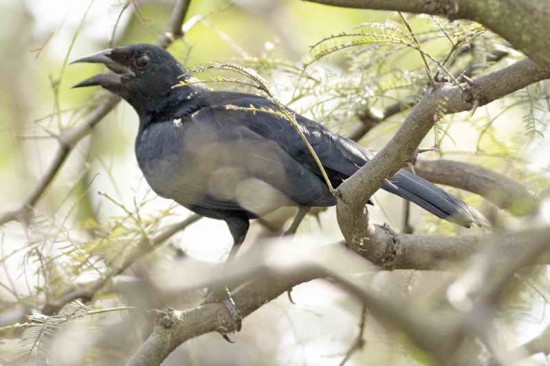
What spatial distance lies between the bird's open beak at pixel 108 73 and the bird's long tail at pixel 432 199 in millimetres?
2110

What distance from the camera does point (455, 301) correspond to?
145 inches

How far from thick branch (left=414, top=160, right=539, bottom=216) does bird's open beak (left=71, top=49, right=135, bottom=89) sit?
1.87 metres

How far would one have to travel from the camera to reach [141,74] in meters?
5.72

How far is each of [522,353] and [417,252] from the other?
915mm

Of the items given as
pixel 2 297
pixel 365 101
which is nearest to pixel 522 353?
pixel 365 101

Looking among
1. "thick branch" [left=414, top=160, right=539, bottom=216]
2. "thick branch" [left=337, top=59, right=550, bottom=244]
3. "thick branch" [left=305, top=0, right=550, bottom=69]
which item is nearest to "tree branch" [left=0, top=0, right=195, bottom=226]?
"thick branch" [left=414, top=160, right=539, bottom=216]

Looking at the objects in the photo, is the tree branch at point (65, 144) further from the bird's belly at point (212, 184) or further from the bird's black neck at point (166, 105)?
the bird's belly at point (212, 184)

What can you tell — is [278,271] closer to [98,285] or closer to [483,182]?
[98,285]

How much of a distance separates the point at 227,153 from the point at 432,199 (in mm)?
1102

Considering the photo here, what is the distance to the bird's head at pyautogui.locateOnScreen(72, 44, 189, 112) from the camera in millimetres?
5680

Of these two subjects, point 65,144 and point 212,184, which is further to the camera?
point 65,144

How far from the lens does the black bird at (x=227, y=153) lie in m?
4.52

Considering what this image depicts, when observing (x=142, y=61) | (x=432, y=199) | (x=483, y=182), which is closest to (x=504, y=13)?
(x=432, y=199)

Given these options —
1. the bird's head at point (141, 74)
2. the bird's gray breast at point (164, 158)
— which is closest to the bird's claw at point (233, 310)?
the bird's gray breast at point (164, 158)
